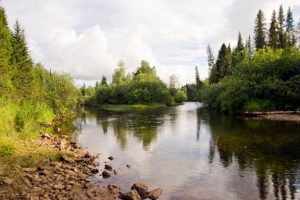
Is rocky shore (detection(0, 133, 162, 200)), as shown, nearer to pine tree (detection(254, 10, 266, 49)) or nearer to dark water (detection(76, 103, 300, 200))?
dark water (detection(76, 103, 300, 200))

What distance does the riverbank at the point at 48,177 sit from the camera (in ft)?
53.3

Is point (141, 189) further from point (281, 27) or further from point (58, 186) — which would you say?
point (281, 27)

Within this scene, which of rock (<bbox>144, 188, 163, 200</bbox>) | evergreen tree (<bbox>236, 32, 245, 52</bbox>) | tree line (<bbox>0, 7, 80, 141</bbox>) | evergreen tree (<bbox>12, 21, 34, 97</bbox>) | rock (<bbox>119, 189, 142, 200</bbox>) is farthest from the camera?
evergreen tree (<bbox>236, 32, 245, 52</bbox>)

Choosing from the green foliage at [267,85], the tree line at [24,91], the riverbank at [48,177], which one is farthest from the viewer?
the green foliage at [267,85]

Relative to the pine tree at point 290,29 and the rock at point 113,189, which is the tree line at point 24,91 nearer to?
the rock at point 113,189

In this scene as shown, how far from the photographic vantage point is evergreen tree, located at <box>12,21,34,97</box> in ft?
171

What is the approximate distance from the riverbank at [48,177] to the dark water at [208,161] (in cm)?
187

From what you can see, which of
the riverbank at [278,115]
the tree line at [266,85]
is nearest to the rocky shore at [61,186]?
the riverbank at [278,115]

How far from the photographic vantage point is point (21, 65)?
58.3 m

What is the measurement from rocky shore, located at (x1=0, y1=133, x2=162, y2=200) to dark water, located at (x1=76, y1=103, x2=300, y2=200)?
1.27 metres

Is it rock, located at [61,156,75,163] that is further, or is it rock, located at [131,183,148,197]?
rock, located at [61,156,75,163]

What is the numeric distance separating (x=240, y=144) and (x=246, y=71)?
45767mm

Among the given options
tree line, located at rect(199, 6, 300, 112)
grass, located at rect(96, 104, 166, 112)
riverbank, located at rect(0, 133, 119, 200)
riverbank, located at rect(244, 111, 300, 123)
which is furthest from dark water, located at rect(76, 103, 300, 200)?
grass, located at rect(96, 104, 166, 112)

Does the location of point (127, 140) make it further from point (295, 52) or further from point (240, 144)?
point (295, 52)
